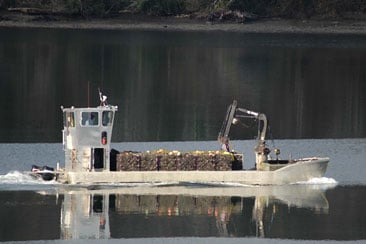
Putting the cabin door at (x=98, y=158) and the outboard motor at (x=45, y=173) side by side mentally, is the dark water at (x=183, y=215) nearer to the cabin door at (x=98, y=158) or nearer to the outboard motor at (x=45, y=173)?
the cabin door at (x=98, y=158)

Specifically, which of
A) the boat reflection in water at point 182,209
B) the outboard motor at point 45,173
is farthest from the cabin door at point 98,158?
the outboard motor at point 45,173

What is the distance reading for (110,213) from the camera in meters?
47.0

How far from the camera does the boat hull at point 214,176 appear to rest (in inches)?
1945

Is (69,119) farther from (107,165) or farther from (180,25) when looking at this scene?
(180,25)

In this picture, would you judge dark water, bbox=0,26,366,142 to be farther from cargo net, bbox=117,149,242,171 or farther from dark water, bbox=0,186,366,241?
dark water, bbox=0,186,366,241

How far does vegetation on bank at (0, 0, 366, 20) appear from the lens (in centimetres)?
12094

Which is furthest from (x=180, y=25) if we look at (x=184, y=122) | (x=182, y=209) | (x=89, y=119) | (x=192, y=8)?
(x=182, y=209)

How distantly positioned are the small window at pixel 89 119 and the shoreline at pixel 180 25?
70.2 metres

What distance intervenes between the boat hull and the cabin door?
1.07 feet

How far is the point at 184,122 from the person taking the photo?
2594 inches

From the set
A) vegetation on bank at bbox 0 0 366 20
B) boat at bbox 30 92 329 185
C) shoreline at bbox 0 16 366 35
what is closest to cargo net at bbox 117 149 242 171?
boat at bbox 30 92 329 185

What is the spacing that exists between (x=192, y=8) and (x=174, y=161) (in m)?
74.6

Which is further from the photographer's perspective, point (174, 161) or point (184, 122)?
point (184, 122)

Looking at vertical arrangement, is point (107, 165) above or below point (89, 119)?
below
